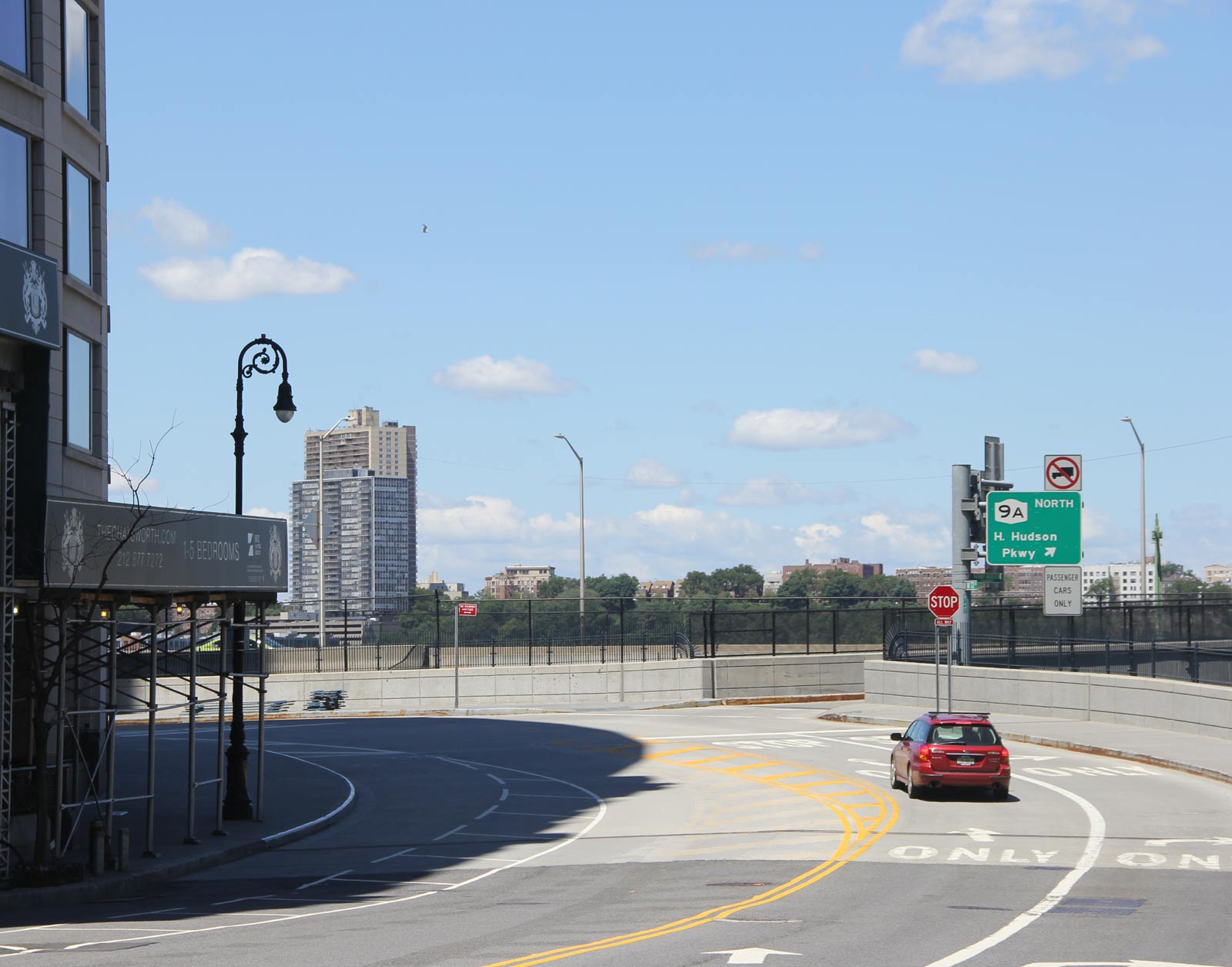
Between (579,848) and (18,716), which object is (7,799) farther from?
(579,848)

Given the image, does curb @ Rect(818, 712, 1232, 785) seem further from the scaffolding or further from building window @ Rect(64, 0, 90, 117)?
building window @ Rect(64, 0, 90, 117)

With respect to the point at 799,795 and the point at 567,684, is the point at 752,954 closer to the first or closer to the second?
the point at 799,795

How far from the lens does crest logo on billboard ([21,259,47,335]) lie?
23281 millimetres

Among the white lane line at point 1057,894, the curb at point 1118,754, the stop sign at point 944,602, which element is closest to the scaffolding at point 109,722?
the white lane line at point 1057,894

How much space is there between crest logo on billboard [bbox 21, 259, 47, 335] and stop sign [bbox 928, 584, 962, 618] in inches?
911

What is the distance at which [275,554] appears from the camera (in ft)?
94.3

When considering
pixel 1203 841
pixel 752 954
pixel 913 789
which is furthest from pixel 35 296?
pixel 1203 841

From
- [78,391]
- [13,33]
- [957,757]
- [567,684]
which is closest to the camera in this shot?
[13,33]

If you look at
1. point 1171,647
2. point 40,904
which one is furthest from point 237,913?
point 1171,647

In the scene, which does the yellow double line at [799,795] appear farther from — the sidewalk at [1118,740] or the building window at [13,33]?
the building window at [13,33]

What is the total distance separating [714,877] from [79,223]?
19.0m

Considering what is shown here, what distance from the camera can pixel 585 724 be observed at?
49.6 metres

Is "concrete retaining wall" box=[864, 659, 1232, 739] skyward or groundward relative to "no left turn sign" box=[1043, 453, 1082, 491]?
groundward

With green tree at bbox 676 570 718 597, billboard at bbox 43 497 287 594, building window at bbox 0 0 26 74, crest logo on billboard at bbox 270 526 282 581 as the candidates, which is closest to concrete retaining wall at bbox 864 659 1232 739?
crest logo on billboard at bbox 270 526 282 581
